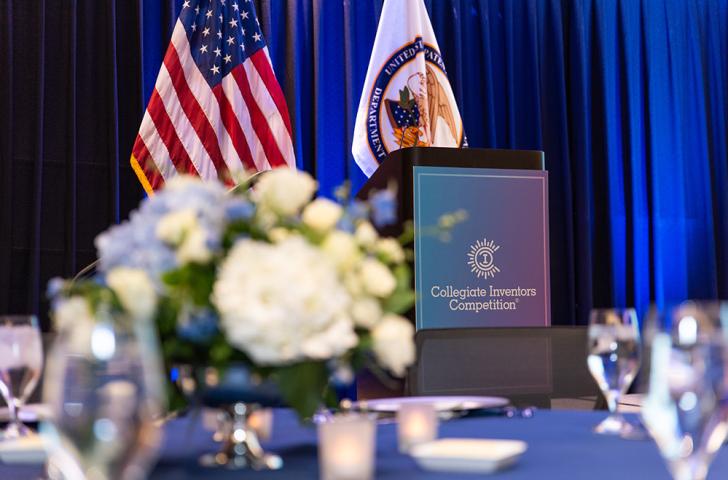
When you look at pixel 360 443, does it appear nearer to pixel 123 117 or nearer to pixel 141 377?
pixel 141 377

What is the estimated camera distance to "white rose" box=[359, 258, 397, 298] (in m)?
1.00

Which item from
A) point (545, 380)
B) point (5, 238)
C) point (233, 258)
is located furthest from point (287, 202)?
point (5, 238)

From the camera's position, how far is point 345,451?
1009 millimetres

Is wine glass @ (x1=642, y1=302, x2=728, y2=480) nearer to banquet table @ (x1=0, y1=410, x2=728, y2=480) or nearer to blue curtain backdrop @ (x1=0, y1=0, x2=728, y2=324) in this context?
banquet table @ (x1=0, y1=410, x2=728, y2=480)

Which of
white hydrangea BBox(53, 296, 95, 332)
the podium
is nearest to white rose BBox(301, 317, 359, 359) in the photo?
white hydrangea BBox(53, 296, 95, 332)

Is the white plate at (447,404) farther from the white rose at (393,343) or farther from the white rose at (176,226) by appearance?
the white rose at (176,226)

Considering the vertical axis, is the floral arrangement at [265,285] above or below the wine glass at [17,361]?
above

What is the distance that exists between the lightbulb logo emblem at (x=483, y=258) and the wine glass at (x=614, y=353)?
2.19 meters

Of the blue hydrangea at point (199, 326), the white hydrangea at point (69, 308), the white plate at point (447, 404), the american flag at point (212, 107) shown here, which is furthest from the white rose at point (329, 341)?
the american flag at point (212, 107)

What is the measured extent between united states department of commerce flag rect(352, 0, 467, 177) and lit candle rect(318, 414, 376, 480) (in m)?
3.76

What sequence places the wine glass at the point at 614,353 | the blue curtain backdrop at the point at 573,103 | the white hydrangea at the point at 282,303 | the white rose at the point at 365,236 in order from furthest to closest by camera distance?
the blue curtain backdrop at the point at 573,103
the wine glass at the point at 614,353
the white rose at the point at 365,236
the white hydrangea at the point at 282,303

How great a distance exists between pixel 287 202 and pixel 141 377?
405 mm

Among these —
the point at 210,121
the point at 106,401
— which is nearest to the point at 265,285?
the point at 106,401

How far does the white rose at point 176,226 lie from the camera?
0.99 m
